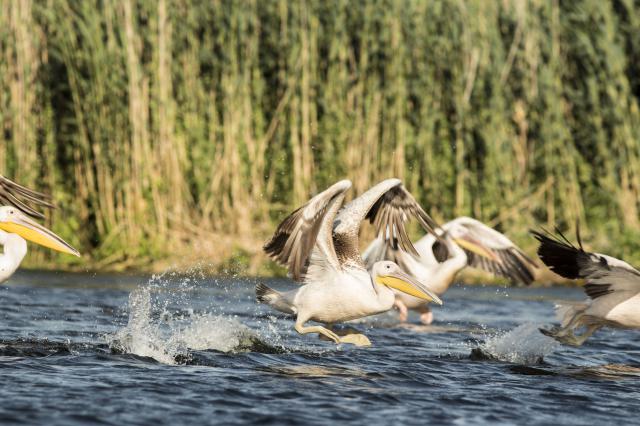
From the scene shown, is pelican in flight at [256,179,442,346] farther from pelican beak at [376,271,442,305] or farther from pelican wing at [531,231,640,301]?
pelican wing at [531,231,640,301]

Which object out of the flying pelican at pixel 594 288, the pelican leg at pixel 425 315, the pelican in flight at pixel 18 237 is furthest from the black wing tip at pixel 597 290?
the pelican in flight at pixel 18 237

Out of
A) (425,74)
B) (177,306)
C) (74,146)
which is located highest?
(425,74)

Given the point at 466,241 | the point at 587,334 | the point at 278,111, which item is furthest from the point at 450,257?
the point at 278,111

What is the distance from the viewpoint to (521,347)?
788 centimetres

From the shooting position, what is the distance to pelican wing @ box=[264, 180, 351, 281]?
746cm

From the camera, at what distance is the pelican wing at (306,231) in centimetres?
746

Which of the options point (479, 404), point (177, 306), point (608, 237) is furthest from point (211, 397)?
point (608, 237)

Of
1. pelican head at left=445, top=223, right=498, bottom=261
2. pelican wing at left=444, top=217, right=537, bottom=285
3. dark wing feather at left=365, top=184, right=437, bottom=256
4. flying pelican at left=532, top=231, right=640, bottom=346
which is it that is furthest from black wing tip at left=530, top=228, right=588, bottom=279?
pelican wing at left=444, top=217, right=537, bottom=285

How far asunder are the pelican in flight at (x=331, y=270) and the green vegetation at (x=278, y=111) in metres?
4.00

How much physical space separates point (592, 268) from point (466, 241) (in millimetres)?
2606

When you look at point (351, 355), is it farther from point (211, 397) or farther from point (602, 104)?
point (602, 104)

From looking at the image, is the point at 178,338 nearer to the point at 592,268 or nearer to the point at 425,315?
the point at 592,268

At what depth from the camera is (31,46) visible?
11820mm

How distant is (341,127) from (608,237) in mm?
3224
